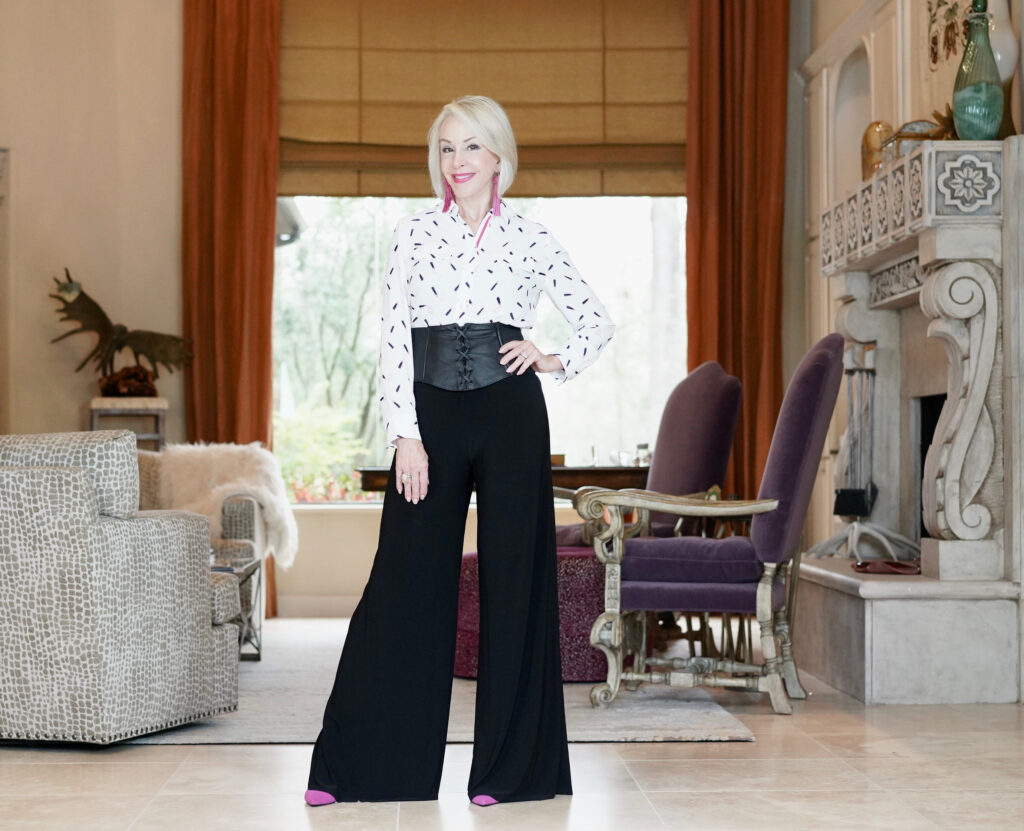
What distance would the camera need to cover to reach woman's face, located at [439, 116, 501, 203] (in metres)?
2.61

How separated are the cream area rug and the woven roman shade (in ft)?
10.1

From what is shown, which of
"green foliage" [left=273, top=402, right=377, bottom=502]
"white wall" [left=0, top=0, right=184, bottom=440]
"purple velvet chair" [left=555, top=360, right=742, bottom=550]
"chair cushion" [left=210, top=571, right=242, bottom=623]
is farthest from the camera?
"green foliage" [left=273, top=402, right=377, bottom=502]

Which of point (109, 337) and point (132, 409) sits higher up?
point (109, 337)

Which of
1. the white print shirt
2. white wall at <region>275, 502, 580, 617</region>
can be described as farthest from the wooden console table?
the white print shirt

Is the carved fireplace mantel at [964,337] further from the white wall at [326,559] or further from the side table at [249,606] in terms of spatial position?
the white wall at [326,559]

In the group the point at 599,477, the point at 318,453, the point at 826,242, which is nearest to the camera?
the point at 826,242

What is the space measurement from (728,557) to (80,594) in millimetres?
1839

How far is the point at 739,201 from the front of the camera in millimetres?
→ 6812

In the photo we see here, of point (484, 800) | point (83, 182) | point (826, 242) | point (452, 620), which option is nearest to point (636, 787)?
point (484, 800)

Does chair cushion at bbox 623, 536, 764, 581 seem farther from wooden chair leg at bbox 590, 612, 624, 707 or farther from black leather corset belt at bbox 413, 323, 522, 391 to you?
black leather corset belt at bbox 413, 323, 522, 391

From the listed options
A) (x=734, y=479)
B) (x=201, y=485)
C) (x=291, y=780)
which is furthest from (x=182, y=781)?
(x=734, y=479)

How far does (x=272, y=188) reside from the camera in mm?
6781

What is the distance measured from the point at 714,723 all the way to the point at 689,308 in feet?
11.5

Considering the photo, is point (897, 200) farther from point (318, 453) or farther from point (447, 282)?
point (318, 453)
